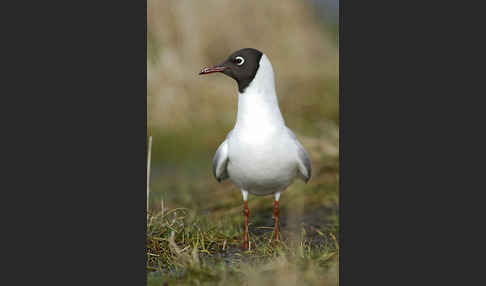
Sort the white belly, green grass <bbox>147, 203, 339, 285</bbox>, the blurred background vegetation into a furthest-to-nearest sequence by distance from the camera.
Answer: the blurred background vegetation → the white belly → green grass <bbox>147, 203, 339, 285</bbox>

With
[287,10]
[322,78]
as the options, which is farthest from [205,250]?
[287,10]

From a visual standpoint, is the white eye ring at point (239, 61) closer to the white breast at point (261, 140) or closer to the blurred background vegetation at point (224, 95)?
the white breast at point (261, 140)

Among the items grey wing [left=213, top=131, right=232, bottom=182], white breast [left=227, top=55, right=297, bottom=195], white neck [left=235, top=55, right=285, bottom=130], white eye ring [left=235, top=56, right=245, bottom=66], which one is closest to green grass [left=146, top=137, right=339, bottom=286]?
grey wing [left=213, top=131, right=232, bottom=182]

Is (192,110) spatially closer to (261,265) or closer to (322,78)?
(322,78)

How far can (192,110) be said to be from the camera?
570cm

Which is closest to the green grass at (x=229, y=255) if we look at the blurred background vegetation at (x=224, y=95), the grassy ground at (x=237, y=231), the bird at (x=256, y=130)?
the grassy ground at (x=237, y=231)

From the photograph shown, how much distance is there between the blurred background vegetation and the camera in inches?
182

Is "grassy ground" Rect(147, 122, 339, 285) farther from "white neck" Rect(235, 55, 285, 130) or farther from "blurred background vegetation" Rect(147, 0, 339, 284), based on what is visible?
"white neck" Rect(235, 55, 285, 130)

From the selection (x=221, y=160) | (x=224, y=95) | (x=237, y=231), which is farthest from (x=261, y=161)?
(x=224, y=95)

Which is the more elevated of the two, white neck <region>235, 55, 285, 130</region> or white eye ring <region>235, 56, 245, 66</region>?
white eye ring <region>235, 56, 245, 66</region>

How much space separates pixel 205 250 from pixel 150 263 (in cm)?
37

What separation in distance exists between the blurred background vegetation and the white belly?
2.46 feet

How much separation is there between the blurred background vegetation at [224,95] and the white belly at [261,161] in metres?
0.75

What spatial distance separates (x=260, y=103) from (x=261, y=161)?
388mm
